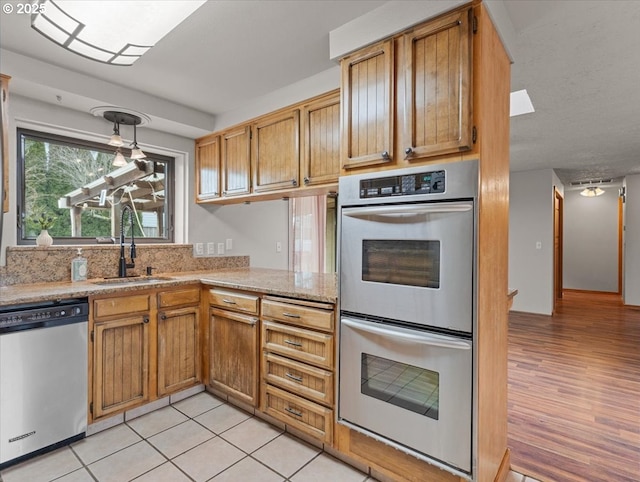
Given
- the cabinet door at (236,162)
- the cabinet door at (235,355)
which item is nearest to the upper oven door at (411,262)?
the cabinet door at (235,355)

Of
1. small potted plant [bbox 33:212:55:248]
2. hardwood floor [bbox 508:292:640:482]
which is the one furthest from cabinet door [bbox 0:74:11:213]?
hardwood floor [bbox 508:292:640:482]

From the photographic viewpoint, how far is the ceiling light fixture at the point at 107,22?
1.53m

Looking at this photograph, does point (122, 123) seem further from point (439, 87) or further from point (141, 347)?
point (439, 87)

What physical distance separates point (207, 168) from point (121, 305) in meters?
1.59

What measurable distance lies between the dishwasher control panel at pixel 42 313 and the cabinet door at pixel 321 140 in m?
1.67

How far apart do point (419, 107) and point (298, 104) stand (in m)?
1.18

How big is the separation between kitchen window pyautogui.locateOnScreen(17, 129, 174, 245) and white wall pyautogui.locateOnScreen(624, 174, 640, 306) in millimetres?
7605

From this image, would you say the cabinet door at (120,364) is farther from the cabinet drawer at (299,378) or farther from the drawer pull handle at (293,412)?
the drawer pull handle at (293,412)

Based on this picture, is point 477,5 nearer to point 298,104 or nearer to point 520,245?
point 298,104

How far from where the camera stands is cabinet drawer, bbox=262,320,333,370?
1.98 m

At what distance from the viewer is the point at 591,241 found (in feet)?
26.2

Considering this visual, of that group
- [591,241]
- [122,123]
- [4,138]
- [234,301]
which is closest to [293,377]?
[234,301]

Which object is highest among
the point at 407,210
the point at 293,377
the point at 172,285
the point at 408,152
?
the point at 408,152

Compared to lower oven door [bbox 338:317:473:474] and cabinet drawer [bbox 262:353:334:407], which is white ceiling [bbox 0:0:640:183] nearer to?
lower oven door [bbox 338:317:473:474]
